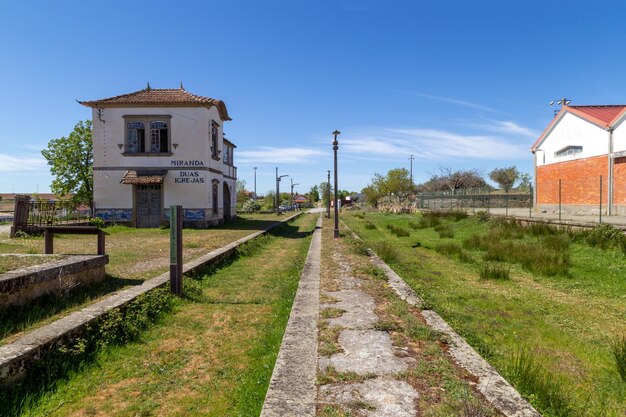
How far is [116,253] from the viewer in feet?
31.6

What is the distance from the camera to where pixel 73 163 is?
28719 mm

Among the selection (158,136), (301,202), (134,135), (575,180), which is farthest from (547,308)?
(301,202)

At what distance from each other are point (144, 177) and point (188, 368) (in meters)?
17.5

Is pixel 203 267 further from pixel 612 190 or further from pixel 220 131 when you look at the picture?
pixel 612 190

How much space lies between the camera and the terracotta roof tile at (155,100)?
19.3m

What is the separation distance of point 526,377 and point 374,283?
3.60 metres

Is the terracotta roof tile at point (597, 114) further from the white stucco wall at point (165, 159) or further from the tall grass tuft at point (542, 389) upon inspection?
the tall grass tuft at point (542, 389)

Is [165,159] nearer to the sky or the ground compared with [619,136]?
nearer to the ground

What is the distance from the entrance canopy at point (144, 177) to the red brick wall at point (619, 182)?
78.9ft

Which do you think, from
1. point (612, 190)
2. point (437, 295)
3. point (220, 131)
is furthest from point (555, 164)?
point (437, 295)

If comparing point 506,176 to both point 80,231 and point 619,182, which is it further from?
point 80,231

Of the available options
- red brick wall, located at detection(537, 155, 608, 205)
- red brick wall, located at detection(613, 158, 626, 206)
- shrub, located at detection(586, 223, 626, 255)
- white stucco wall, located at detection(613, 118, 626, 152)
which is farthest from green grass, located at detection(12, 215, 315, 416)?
white stucco wall, located at detection(613, 118, 626, 152)

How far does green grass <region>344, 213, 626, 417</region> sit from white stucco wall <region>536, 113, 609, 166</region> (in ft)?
52.3

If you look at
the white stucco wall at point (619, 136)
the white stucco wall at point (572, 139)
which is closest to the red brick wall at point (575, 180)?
the white stucco wall at point (572, 139)
